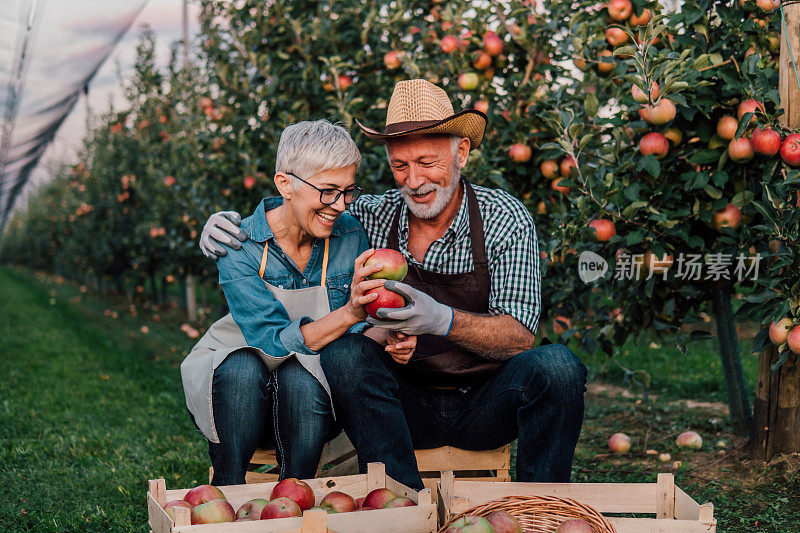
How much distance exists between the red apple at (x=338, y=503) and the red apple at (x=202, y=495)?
0.25 m

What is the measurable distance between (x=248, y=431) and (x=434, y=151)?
1.09 metres

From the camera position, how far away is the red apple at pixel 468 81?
141 inches

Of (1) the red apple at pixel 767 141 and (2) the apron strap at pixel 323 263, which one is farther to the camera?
(1) the red apple at pixel 767 141

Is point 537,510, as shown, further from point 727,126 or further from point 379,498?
point 727,126

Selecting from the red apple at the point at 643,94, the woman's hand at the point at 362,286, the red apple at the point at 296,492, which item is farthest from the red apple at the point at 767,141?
the red apple at the point at 296,492

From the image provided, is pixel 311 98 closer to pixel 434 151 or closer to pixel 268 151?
pixel 268 151

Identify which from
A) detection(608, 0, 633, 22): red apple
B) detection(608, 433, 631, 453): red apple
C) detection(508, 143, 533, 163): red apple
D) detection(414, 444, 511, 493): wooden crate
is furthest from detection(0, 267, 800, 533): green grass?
detection(608, 0, 633, 22): red apple

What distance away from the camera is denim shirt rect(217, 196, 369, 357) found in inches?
93.1

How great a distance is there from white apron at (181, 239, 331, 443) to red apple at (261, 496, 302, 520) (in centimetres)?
57

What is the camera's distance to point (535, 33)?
3545mm

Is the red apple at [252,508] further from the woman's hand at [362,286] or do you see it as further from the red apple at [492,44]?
the red apple at [492,44]

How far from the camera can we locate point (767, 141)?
2.75 metres

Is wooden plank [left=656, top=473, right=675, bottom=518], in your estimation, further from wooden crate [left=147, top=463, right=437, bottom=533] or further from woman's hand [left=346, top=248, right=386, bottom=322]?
woman's hand [left=346, top=248, right=386, bottom=322]

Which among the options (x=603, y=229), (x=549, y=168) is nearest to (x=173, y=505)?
(x=603, y=229)
